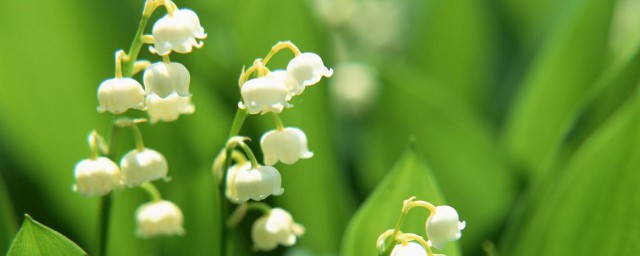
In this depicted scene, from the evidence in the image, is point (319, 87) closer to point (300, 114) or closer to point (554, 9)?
point (300, 114)

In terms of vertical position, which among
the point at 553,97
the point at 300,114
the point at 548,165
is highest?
the point at 553,97

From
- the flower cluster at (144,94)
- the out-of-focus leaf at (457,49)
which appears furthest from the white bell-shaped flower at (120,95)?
the out-of-focus leaf at (457,49)

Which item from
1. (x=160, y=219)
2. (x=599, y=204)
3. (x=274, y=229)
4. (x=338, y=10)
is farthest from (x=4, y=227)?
(x=338, y=10)

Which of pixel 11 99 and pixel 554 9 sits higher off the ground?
pixel 554 9

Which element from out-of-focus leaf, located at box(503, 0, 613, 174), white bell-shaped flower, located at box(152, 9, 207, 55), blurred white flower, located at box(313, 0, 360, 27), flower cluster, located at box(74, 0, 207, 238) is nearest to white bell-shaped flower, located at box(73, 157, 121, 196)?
flower cluster, located at box(74, 0, 207, 238)

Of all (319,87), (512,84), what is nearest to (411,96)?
(319,87)
